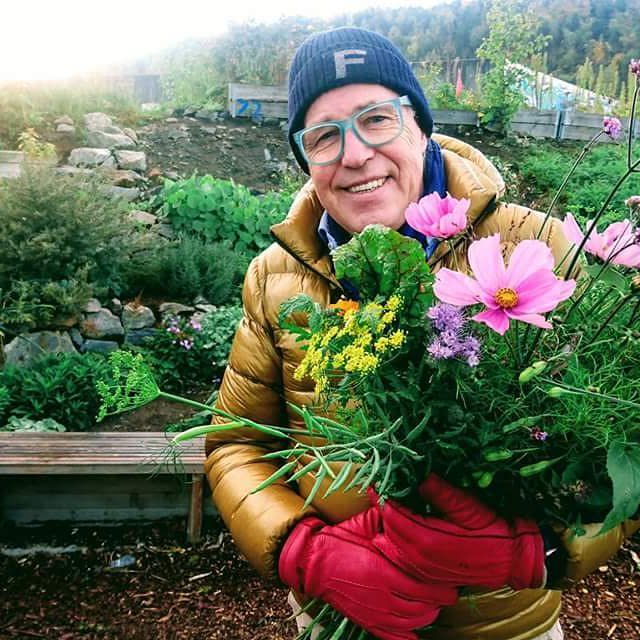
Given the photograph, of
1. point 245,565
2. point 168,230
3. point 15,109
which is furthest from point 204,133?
point 245,565

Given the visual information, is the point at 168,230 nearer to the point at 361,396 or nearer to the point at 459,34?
the point at 361,396

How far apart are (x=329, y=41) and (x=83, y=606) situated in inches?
95.0

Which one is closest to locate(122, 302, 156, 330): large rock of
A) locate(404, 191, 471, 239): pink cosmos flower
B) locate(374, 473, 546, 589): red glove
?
locate(374, 473, 546, 589): red glove

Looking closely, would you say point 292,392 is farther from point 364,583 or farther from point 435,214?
point 435,214

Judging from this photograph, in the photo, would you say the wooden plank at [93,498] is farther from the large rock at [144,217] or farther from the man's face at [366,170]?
the large rock at [144,217]

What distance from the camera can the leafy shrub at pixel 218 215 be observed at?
5473mm

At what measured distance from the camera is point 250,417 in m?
1.68

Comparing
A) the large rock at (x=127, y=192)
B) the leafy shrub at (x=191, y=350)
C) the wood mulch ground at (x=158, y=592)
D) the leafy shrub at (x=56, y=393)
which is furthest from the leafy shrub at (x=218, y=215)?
the wood mulch ground at (x=158, y=592)

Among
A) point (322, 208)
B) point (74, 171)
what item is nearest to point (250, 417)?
point (322, 208)

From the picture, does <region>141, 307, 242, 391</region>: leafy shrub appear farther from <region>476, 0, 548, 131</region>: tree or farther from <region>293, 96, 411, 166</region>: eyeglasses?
<region>476, 0, 548, 131</region>: tree

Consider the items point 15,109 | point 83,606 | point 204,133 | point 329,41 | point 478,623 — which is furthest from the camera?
point 204,133

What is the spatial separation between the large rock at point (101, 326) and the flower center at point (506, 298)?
4075 millimetres

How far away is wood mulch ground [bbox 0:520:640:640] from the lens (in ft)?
8.75

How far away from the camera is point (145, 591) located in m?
2.87
